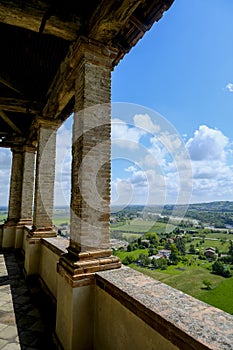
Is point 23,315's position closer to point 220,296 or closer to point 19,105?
point 220,296

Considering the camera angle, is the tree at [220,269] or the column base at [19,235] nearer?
the tree at [220,269]

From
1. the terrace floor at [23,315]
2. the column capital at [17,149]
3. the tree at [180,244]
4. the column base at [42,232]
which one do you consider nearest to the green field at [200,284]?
the tree at [180,244]

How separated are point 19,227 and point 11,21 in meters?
6.27

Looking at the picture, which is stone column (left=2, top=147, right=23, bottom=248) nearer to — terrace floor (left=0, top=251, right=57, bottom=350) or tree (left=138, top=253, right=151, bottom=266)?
terrace floor (left=0, top=251, right=57, bottom=350)

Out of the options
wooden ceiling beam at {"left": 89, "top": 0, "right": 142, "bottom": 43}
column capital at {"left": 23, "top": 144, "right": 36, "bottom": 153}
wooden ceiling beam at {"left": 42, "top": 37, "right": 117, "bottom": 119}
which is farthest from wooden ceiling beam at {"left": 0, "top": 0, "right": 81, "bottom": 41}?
column capital at {"left": 23, "top": 144, "right": 36, "bottom": 153}

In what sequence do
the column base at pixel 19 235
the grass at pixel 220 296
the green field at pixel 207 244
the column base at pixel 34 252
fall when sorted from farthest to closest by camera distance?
the green field at pixel 207 244, the column base at pixel 19 235, the column base at pixel 34 252, the grass at pixel 220 296

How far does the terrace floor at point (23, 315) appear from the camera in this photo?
259 centimetres

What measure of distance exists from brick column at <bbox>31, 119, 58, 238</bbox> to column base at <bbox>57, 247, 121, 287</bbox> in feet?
7.87

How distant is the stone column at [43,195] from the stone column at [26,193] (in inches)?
→ 105

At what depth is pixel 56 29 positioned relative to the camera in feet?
8.71

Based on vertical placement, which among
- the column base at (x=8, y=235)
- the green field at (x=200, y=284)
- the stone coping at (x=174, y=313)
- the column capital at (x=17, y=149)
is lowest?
the green field at (x=200, y=284)

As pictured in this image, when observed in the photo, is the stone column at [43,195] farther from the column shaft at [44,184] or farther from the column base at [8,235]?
the column base at [8,235]

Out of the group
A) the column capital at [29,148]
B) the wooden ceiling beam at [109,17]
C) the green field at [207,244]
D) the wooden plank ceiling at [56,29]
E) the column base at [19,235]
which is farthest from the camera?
the green field at [207,244]

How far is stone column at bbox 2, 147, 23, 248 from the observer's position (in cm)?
757
